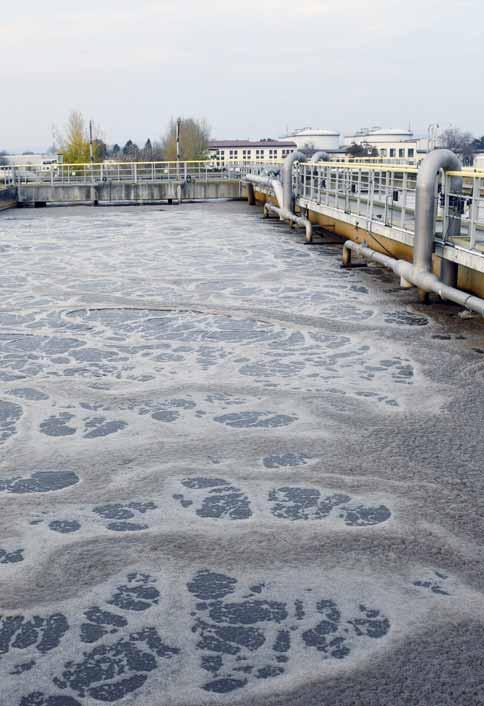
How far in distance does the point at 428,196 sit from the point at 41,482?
21.4 ft

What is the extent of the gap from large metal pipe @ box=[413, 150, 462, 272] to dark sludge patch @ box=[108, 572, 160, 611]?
6987 millimetres

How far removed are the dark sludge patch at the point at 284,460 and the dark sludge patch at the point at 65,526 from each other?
1.36m

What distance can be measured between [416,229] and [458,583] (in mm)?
6803

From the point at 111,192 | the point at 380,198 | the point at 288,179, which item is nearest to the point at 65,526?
the point at 380,198

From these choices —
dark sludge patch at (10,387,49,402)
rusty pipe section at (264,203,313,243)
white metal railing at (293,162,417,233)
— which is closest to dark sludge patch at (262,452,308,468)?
dark sludge patch at (10,387,49,402)

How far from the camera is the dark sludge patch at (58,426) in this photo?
600 centimetres

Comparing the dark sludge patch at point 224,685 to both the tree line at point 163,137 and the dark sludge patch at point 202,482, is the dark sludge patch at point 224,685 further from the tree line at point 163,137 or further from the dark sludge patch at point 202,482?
the tree line at point 163,137

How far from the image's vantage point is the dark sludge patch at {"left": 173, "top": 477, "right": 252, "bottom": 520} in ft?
15.4

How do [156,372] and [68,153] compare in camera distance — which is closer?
[156,372]

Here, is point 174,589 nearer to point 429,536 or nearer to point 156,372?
point 429,536

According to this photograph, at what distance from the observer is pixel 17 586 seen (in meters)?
3.93

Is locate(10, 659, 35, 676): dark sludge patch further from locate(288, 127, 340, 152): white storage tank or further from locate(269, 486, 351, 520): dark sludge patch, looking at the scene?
locate(288, 127, 340, 152): white storage tank

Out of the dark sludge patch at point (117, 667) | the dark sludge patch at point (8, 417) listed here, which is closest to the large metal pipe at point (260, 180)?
the dark sludge patch at point (8, 417)

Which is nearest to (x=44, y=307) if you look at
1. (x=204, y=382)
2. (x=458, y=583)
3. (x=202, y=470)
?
(x=204, y=382)
